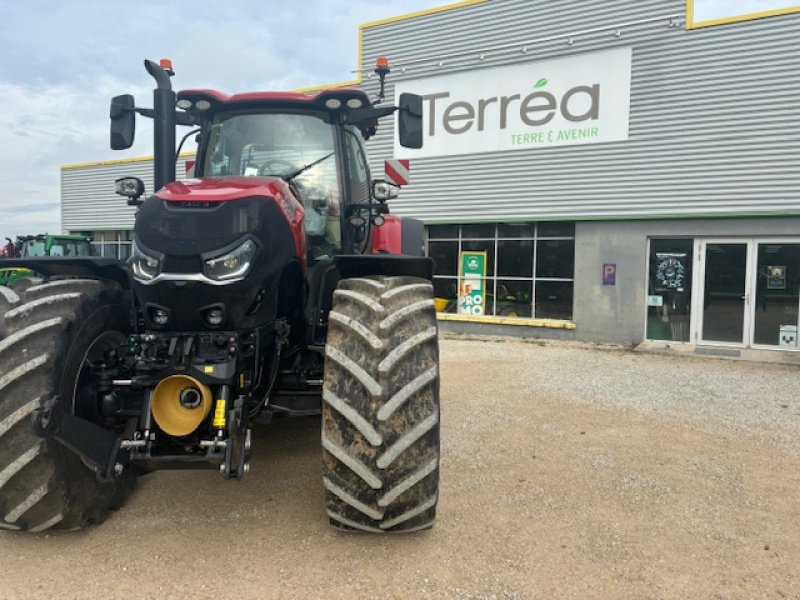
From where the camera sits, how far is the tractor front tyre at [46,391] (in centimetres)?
282

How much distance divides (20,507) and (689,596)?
3.26 metres

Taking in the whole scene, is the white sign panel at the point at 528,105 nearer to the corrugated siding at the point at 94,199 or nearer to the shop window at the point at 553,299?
the shop window at the point at 553,299

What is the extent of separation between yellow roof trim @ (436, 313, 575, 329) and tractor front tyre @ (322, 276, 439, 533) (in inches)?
366

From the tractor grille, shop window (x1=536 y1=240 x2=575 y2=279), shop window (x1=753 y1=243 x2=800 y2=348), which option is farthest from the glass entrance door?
the tractor grille

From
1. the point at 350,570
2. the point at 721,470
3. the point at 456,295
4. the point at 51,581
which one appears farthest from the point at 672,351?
the point at 51,581

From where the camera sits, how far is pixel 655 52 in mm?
10656

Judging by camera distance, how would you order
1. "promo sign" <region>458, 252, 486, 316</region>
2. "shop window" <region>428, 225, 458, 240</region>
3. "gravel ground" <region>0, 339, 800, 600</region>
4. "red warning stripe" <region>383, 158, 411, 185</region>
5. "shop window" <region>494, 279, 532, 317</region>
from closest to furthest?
"gravel ground" <region>0, 339, 800, 600</region> < "red warning stripe" <region>383, 158, 411, 185</region> < "shop window" <region>494, 279, 532, 317</region> < "promo sign" <region>458, 252, 486, 316</region> < "shop window" <region>428, 225, 458, 240</region>

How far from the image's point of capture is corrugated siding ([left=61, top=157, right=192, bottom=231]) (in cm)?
1870

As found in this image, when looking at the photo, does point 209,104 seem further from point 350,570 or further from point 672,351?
point 672,351

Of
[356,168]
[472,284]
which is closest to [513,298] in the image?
[472,284]

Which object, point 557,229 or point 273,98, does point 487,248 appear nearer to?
point 557,229

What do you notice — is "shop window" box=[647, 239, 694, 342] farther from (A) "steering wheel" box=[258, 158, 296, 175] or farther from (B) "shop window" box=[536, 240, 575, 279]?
(A) "steering wheel" box=[258, 158, 296, 175]

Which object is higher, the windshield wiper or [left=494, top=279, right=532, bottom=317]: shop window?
the windshield wiper

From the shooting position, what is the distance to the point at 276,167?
397 centimetres
